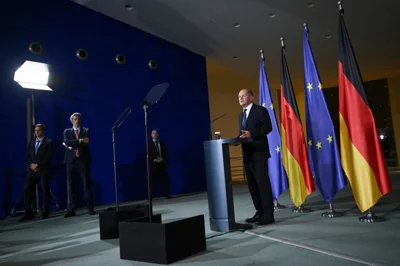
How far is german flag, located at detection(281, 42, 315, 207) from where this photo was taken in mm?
3797

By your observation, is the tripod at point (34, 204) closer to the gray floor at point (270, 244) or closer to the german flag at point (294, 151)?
the gray floor at point (270, 244)

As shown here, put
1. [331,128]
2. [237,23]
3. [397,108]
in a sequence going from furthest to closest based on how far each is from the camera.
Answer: [397,108]
[237,23]
[331,128]

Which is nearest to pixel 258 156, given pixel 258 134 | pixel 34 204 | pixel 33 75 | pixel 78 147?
pixel 258 134

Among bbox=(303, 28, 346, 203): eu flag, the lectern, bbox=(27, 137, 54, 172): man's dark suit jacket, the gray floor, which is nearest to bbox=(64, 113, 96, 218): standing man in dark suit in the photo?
bbox=(27, 137, 54, 172): man's dark suit jacket

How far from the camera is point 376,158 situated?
304 cm

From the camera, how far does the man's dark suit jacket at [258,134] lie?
312cm

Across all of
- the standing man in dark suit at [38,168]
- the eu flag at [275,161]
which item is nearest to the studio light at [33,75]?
the standing man in dark suit at [38,168]

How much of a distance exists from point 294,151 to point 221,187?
1.40 m

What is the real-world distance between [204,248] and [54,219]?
3034mm

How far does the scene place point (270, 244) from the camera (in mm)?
2336

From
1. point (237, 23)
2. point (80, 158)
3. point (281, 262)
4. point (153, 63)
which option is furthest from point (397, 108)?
point (281, 262)

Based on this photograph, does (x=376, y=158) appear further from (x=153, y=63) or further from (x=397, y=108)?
(x=397, y=108)

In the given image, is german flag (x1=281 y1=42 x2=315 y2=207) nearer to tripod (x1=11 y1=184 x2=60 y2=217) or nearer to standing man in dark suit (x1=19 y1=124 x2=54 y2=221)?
standing man in dark suit (x1=19 y1=124 x2=54 y2=221)

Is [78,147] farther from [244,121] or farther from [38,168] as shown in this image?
[244,121]
